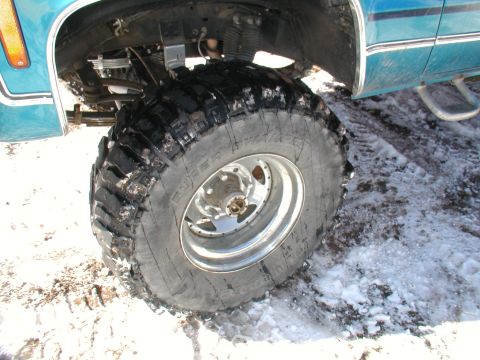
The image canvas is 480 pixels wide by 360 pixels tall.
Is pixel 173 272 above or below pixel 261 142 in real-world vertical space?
below

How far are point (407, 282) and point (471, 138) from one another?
5.49ft

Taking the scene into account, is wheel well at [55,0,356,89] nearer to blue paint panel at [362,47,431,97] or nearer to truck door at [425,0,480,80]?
blue paint panel at [362,47,431,97]

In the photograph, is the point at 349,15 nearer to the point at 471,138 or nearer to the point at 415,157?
the point at 415,157

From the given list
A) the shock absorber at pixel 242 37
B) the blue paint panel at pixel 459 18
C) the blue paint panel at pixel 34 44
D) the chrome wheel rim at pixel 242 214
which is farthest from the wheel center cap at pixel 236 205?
the blue paint panel at pixel 459 18

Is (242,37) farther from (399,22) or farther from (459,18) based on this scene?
(459,18)

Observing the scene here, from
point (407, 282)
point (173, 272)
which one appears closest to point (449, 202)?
point (407, 282)

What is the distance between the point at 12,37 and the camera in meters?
1.50

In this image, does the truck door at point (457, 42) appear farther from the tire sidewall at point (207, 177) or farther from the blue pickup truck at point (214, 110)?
the tire sidewall at point (207, 177)

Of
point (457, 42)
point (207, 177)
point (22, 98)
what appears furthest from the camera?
point (457, 42)

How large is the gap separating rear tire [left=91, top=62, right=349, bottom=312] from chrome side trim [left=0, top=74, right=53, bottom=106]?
1.28ft

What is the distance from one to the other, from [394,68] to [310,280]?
4.17 feet

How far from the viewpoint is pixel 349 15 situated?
81.6 inches

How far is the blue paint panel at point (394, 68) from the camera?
2.21 m

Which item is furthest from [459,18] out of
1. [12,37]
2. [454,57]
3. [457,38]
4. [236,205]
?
[12,37]
